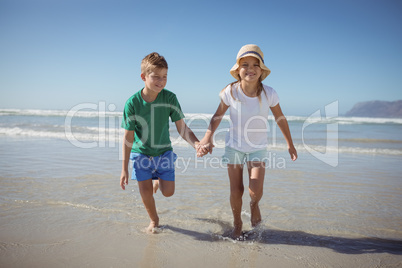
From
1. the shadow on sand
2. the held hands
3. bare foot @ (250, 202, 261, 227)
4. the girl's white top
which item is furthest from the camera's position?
bare foot @ (250, 202, 261, 227)

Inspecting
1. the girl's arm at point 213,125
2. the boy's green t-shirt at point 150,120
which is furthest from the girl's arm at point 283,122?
the boy's green t-shirt at point 150,120

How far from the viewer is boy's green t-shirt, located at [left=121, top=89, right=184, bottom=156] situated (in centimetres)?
284

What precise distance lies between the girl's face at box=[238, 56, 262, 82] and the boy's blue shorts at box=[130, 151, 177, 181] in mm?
1183

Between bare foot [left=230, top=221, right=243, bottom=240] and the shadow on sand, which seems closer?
the shadow on sand

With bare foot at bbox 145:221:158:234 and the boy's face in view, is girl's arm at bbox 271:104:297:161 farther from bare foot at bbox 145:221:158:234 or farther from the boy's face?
bare foot at bbox 145:221:158:234

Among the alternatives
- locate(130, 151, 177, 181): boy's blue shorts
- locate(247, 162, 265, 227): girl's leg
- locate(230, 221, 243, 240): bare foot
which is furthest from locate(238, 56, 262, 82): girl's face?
locate(230, 221, 243, 240): bare foot

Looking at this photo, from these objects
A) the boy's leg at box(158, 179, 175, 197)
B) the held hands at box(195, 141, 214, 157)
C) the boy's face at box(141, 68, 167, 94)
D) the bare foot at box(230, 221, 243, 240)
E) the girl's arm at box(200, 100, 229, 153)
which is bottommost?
the bare foot at box(230, 221, 243, 240)

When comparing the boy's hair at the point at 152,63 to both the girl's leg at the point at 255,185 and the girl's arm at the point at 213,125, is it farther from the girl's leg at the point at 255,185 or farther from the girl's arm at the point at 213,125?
the girl's leg at the point at 255,185

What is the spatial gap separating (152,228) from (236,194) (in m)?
0.96

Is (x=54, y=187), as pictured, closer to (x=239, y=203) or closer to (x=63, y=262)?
(x=63, y=262)

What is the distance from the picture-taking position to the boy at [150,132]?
2812 mm

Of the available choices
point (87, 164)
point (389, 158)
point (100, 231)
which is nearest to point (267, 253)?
point (100, 231)

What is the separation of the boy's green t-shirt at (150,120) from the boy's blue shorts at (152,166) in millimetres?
56

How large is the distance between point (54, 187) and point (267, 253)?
134 inches
